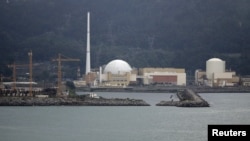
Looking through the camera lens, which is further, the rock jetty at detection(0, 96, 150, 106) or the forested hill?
the forested hill

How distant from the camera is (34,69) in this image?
99.5 meters

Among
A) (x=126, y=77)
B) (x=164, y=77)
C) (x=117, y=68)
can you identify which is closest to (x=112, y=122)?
(x=126, y=77)

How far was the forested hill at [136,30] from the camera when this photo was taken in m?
110

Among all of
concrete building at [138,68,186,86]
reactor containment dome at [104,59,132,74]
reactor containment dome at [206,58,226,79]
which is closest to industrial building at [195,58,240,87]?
reactor containment dome at [206,58,226,79]

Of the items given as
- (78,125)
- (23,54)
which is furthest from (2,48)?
(78,125)

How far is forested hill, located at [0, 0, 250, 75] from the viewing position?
110m

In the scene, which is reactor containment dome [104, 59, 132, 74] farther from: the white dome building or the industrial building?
the industrial building

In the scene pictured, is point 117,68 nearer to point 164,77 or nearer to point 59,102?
point 164,77

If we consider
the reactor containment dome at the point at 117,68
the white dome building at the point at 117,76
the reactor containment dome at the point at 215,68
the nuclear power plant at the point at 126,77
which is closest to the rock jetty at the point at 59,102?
the nuclear power plant at the point at 126,77

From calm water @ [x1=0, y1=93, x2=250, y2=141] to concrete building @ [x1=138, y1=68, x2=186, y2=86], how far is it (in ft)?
128

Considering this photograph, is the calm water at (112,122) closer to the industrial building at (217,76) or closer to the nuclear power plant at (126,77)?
the nuclear power plant at (126,77)

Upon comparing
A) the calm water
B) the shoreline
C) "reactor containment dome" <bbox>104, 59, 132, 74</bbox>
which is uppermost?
"reactor containment dome" <bbox>104, 59, 132, 74</bbox>

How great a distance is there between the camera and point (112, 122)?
1515 inches

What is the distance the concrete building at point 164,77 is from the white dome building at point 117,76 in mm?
1349
